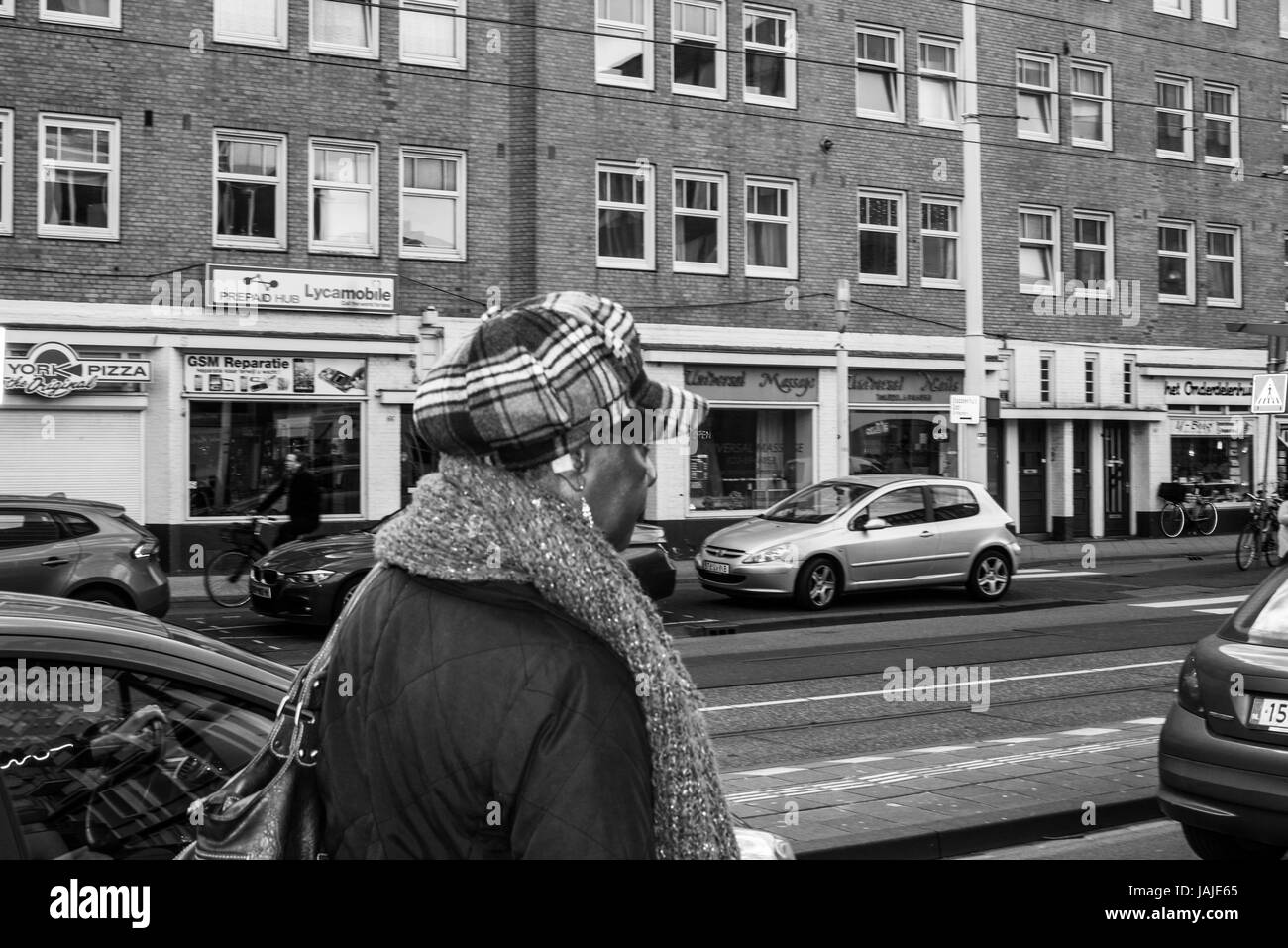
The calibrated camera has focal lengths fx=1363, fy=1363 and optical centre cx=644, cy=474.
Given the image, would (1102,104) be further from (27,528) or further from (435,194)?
(27,528)

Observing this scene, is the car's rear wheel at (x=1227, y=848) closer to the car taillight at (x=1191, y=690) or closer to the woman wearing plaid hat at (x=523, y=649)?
the car taillight at (x=1191, y=690)

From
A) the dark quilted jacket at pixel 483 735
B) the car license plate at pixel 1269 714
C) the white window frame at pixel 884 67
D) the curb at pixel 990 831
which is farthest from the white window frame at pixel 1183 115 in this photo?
the dark quilted jacket at pixel 483 735

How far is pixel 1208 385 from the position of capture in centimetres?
3238

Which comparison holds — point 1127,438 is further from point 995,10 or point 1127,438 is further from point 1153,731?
point 1153,731

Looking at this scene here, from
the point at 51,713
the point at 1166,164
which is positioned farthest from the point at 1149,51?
the point at 51,713

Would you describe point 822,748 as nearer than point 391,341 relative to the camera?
Yes

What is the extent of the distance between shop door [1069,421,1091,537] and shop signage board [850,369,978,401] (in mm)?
3698

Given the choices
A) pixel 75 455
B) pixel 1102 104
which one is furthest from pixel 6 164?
pixel 1102 104

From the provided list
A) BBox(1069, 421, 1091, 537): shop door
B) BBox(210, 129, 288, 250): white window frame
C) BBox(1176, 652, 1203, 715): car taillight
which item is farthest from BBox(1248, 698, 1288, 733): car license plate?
BBox(1069, 421, 1091, 537): shop door

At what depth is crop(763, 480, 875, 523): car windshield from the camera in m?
17.6

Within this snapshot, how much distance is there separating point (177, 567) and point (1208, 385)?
77.8 ft

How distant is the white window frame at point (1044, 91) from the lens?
2970cm

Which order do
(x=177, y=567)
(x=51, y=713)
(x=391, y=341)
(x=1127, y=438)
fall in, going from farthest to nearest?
1. (x=1127, y=438)
2. (x=391, y=341)
3. (x=177, y=567)
4. (x=51, y=713)
